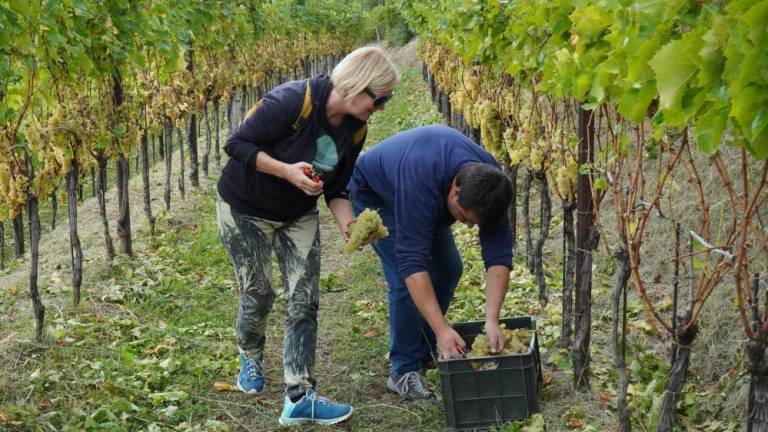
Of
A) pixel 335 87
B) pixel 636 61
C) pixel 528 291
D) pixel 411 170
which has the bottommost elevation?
pixel 528 291

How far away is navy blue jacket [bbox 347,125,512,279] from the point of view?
3822 mm

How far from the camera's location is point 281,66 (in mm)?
22516

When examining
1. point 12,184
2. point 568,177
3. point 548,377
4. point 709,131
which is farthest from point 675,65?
point 12,184

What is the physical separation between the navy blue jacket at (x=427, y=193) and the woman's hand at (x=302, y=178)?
1.41 ft

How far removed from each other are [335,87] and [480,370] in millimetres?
1500

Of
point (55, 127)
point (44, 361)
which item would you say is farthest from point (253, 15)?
point (44, 361)

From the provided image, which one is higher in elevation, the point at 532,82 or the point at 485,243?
the point at 532,82

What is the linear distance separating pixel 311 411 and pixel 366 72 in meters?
1.74

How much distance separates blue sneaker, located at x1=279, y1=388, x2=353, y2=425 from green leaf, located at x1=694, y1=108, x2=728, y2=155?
2.77 m

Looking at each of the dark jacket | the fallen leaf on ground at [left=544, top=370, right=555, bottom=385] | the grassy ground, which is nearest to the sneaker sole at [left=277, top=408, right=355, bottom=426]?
the grassy ground

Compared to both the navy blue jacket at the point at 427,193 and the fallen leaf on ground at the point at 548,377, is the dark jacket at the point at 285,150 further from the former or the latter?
the fallen leaf on ground at the point at 548,377

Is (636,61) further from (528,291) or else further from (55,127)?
(55,127)

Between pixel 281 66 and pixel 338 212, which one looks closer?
pixel 338 212

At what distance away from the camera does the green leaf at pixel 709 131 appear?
1832 mm
